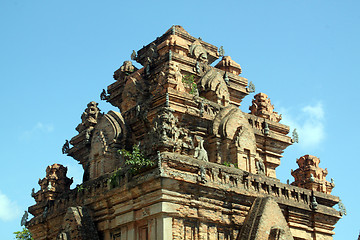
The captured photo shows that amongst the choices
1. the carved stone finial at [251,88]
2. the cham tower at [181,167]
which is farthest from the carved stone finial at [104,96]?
the carved stone finial at [251,88]

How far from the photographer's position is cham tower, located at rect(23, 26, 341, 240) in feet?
61.6

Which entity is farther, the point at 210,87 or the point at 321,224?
the point at 210,87

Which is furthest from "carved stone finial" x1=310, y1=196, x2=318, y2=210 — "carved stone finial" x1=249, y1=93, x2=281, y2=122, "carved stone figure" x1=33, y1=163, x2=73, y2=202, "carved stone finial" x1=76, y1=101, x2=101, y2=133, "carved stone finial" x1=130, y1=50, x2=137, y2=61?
"carved stone finial" x1=130, y1=50, x2=137, y2=61

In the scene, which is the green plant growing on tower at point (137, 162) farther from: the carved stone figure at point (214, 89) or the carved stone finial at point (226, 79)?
the carved stone finial at point (226, 79)

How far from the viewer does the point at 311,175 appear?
26047 millimetres

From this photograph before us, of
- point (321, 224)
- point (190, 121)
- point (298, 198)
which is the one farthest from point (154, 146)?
point (321, 224)

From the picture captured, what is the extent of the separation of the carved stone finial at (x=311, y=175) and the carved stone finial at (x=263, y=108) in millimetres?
2908

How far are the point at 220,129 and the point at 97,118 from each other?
7.23m

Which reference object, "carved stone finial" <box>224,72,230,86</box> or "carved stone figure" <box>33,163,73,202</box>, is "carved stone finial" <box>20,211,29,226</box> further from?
"carved stone finial" <box>224,72,230,86</box>

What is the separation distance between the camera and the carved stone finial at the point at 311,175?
25.9 meters

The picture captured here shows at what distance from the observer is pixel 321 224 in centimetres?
2300

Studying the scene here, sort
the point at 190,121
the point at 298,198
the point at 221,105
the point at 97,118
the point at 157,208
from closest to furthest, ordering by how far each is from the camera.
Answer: the point at 157,208 → the point at 298,198 → the point at 190,121 → the point at 221,105 → the point at 97,118

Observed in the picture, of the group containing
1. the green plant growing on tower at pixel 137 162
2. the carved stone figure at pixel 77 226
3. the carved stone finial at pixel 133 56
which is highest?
the carved stone finial at pixel 133 56

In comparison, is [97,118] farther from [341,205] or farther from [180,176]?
[341,205]
